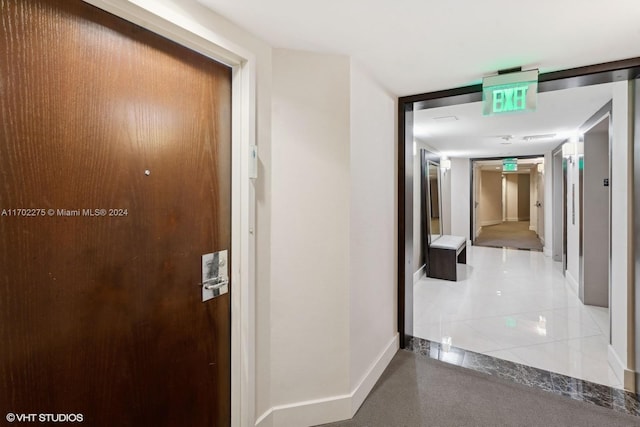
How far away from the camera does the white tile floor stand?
2623 mm

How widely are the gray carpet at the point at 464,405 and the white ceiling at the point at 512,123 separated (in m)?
2.54

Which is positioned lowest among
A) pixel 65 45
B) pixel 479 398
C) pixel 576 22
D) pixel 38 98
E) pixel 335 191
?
pixel 479 398

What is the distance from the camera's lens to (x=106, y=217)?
1.08 m

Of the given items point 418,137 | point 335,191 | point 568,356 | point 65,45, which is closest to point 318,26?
point 335,191

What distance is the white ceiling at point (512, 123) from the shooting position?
2938 millimetres

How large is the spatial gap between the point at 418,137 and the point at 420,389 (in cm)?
378

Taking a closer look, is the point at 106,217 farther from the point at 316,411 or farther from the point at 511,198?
the point at 511,198

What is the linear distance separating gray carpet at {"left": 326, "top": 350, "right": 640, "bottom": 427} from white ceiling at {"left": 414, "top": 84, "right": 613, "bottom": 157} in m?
2.54

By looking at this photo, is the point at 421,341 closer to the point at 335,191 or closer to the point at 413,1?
the point at 335,191

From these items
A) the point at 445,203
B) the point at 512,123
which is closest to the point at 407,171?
the point at 512,123

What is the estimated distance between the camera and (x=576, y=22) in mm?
1488

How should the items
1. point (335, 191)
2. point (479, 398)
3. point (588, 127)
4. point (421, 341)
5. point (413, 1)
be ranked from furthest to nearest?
1. point (588, 127)
2. point (421, 341)
3. point (479, 398)
4. point (335, 191)
5. point (413, 1)

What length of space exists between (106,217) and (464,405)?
2.36 m

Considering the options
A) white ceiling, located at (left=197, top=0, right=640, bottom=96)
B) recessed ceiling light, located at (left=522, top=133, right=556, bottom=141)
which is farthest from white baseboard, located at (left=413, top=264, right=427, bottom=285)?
white ceiling, located at (left=197, top=0, right=640, bottom=96)
